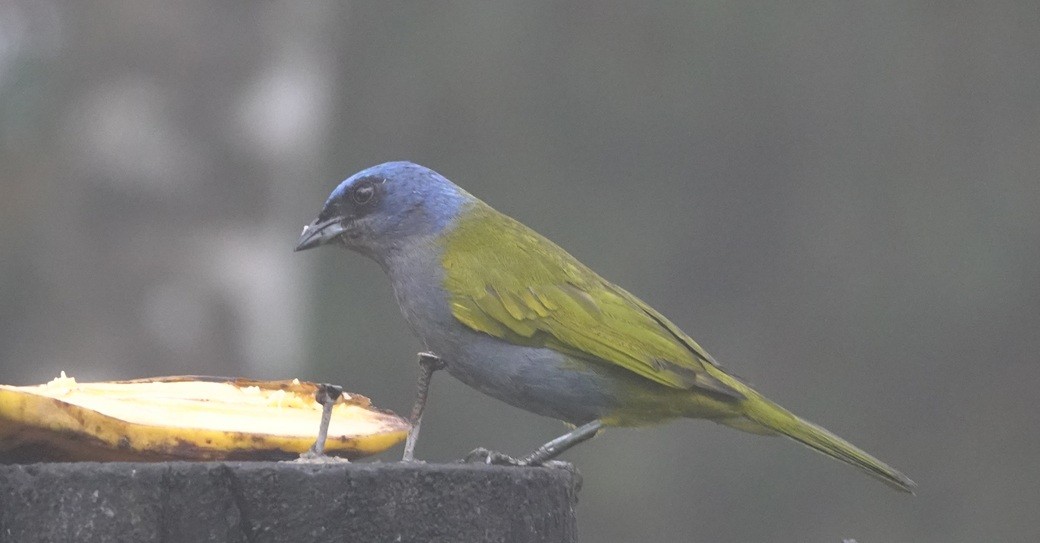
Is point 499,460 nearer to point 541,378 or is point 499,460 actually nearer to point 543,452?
point 543,452

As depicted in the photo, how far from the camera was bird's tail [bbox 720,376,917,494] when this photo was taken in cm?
333

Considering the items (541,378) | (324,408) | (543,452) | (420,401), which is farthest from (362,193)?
(324,408)

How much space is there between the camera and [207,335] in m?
6.58

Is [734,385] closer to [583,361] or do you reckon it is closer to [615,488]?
[583,361]

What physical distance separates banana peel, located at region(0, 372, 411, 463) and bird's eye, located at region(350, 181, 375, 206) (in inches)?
30.8

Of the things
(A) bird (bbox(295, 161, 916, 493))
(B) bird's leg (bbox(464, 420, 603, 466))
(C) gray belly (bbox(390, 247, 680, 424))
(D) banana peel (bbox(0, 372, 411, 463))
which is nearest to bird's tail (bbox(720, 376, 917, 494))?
(A) bird (bbox(295, 161, 916, 493))

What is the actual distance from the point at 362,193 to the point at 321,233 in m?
0.15

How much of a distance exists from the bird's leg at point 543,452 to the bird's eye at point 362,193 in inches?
34.4

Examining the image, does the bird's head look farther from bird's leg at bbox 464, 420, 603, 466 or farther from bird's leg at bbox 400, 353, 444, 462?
bird's leg at bbox 400, 353, 444, 462

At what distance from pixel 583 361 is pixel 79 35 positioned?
4523 mm

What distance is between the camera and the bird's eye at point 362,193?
373 cm

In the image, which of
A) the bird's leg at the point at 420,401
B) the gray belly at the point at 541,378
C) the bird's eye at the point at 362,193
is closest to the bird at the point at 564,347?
the gray belly at the point at 541,378

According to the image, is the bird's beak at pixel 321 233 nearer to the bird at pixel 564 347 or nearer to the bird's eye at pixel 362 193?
the bird's eye at pixel 362 193

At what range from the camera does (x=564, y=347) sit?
332 centimetres
